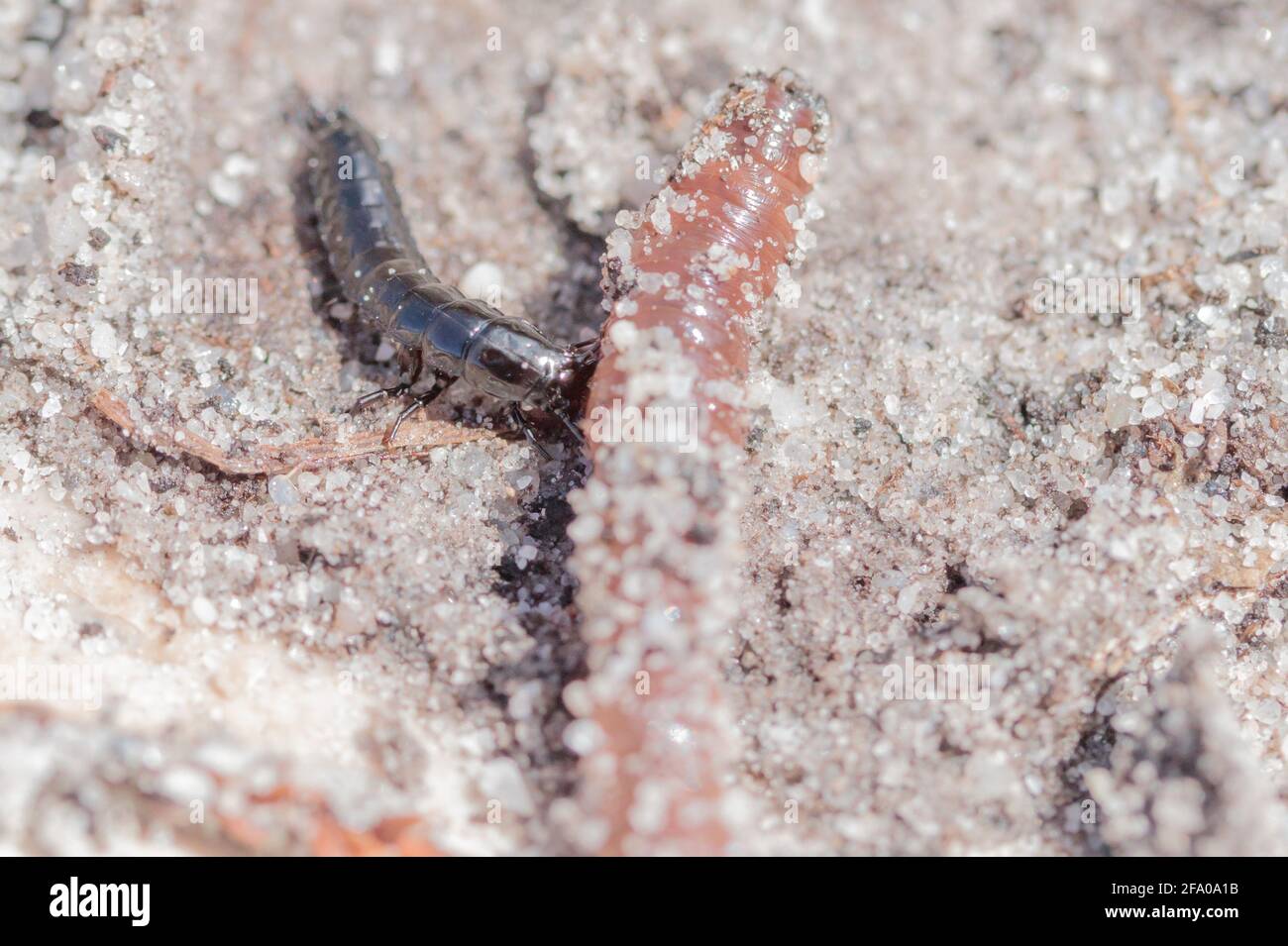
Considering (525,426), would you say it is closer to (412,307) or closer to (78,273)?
(412,307)

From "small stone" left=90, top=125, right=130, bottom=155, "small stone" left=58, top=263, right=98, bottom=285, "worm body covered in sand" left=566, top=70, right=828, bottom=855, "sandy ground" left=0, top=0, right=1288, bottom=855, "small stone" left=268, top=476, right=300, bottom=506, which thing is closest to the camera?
"worm body covered in sand" left=566, top=70, right=828, bottom=855

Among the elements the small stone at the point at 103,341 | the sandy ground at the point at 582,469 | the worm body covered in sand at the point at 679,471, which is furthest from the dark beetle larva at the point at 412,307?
the small stone at the point at 103,341

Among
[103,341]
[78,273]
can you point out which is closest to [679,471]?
[103,341]

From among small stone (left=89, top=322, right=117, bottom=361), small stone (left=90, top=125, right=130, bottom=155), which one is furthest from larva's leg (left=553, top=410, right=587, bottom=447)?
small stone (left=90, top=125, right=130, bottom=155)

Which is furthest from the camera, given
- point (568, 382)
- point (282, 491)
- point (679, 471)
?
point (568, 382)

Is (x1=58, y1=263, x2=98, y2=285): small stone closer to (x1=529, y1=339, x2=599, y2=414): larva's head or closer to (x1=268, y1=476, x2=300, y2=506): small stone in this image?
(x1=268, y1=476, x2=300, y2=506): small stone
